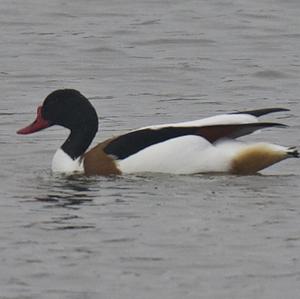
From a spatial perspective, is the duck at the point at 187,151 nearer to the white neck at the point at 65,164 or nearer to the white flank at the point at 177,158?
the white flank at the point at 177,158

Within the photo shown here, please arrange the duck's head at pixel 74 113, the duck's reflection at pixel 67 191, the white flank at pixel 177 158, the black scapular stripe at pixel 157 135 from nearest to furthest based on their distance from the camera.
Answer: the duck's reflection at pixel 67 191 < the black scapular stripe at pixel 157 135 < the white flank at pixel 177 158 < the duck's head at pixel 74 113

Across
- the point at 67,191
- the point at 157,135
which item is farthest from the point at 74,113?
the point at 67,191

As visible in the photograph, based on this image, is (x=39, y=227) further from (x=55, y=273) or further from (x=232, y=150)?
(x=232, y=150)

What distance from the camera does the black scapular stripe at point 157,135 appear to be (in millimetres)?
12828

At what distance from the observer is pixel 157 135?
12.9 m

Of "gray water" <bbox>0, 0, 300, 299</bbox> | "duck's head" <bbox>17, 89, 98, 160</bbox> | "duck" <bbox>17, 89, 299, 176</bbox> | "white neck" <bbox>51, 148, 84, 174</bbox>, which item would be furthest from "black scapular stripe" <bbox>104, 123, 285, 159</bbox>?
"duck's head" <bbox>17, 89, 98, 160</bbox>

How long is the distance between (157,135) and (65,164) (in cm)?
88

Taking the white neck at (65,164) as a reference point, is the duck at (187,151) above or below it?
above

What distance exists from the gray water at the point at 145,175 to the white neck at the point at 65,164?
0.56 ft

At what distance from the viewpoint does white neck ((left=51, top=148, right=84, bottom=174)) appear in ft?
43.5

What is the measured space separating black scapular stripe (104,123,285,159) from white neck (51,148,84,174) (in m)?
0.36

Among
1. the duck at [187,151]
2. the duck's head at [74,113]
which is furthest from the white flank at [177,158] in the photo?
the duck's head at [74,113]

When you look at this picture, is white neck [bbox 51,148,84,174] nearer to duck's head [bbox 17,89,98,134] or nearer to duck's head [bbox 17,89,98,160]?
duck's head [bbox 17,89,98,160]

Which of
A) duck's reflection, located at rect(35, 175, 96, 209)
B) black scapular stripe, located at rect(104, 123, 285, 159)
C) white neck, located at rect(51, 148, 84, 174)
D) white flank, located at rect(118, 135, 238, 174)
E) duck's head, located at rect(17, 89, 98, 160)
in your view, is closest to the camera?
duck's reflection, located at rect(35, 175, 96, 209)
